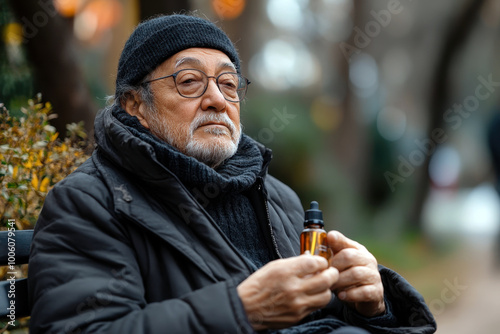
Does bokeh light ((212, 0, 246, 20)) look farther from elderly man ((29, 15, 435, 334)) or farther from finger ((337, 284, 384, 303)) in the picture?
finger ((337, 284, 384, 303))

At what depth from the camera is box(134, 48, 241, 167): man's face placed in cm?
243

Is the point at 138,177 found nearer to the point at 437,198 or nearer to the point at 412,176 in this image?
the point at 412,176

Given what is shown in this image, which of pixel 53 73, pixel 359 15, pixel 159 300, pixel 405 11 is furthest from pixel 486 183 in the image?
pixel 159 300

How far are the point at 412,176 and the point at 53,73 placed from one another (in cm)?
741

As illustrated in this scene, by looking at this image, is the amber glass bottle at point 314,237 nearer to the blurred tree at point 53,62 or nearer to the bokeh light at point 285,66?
the blurred tree at point 53,62

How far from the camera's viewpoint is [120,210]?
1.96 m

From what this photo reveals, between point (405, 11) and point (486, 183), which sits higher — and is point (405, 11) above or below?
above

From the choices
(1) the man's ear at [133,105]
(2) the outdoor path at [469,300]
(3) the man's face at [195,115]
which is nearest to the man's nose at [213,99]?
(3) the man's face at [195,115]

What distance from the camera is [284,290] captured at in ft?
5.84

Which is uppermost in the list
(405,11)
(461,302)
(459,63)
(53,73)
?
(405,11)

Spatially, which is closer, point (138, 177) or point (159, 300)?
point (159, 300)

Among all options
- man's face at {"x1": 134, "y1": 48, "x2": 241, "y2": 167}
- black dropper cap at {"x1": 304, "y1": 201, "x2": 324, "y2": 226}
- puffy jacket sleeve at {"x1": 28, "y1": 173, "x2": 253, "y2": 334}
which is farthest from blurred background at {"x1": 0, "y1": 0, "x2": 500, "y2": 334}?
black dropper cap at {"x1": 304, "y1": 201, "x2": 324, "y2": 226}

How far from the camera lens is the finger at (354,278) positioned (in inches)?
81.5

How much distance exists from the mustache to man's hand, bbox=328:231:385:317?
0.73 metres
